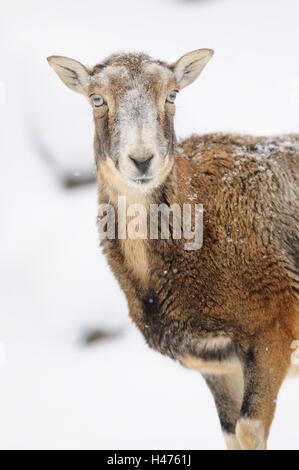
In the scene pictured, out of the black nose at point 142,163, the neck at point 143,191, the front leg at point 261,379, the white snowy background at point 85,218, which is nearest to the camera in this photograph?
the black nose at point 142,163

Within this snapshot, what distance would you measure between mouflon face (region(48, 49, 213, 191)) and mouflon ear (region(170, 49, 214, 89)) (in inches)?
0.5

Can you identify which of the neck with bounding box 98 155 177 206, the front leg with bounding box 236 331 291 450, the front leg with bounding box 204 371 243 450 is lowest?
the front leg with bounding box 204 371 243 450

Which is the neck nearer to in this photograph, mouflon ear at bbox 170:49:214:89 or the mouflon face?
the mouflon face

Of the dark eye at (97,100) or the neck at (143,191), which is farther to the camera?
the dark eye at (97,100)

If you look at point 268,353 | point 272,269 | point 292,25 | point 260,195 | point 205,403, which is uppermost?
point 292,25

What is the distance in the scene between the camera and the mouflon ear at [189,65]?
5152 millimetres

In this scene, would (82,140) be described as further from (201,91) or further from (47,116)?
(201,91)

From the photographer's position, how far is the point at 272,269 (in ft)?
15.0

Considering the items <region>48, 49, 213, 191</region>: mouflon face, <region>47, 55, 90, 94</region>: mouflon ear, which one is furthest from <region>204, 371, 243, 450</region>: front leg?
<region>47, 55, 90, 94</region>: mouflon ear

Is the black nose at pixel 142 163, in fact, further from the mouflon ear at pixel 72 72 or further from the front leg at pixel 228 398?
the front leg at pixel 228 398

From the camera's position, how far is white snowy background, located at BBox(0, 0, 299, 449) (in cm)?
709

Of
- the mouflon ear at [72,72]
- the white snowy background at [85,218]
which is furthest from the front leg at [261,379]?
the mouflon ear at [72,72]

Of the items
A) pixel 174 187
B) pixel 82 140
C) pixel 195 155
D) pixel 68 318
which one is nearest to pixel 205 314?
pixel 174 187

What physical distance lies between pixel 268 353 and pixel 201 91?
1011cm
